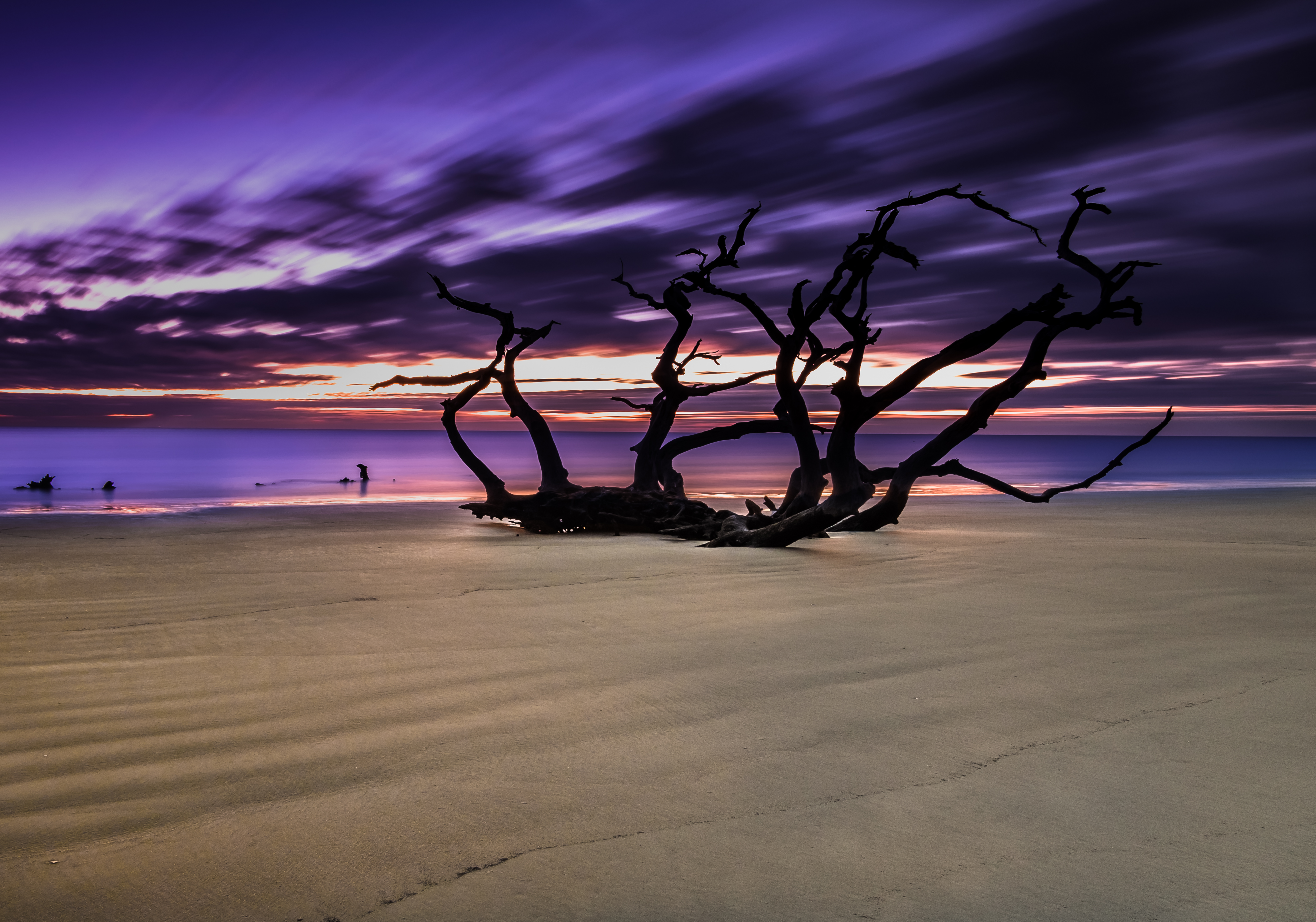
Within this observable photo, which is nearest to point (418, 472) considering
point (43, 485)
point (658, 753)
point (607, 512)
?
point (43, 485)

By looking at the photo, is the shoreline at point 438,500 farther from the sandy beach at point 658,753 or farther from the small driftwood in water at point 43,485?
the sandy beach at point 658,753

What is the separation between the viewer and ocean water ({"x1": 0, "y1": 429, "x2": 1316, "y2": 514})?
22.2m

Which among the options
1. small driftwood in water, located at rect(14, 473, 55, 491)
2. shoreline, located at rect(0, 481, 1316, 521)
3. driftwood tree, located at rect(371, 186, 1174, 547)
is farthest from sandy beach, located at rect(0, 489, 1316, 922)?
small driftwood in water, located at rect(14, 473, 55, 491)

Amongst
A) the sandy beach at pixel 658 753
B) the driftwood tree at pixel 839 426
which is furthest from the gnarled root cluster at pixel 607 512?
the sandy beach at pixel 658 753

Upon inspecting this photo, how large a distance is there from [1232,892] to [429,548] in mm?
8745

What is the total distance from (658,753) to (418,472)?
3807 cm

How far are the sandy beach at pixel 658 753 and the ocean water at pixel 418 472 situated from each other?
1337 centimetres

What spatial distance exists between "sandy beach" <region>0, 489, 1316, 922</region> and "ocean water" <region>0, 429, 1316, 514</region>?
13.4 meters

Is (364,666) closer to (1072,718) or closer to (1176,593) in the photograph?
(1072,718)

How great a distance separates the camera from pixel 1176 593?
20.9 feet

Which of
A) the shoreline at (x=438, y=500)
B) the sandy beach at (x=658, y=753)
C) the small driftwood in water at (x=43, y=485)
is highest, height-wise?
the small driftwood in water at (x=43, y=485)

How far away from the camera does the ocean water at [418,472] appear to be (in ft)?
72.8

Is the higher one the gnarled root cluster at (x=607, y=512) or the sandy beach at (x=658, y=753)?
Result: the gnarled root cluster at (x=607, y=512)

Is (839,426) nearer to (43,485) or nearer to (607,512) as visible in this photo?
(607,512)
